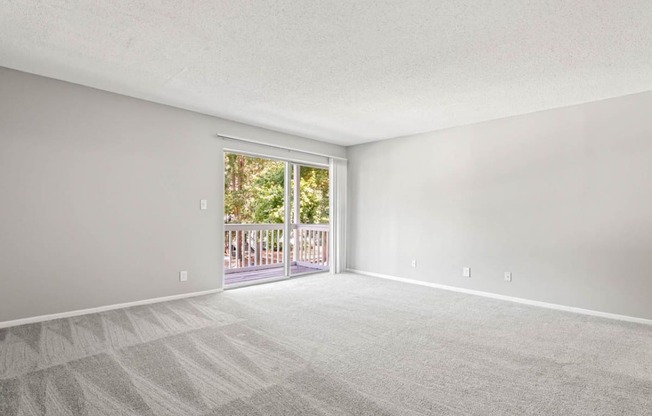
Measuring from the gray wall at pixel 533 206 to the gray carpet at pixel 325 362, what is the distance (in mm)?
477

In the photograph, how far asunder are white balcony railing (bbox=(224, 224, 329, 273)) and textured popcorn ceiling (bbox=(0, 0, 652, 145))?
2.81m

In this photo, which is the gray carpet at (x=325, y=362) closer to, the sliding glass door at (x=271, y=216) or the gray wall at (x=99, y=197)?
the gray wall at (x=99, y=197)

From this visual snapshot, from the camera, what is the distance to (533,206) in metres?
4.18

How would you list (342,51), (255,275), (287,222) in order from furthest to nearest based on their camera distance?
1. (255,275)
2. (287,222)
3. (342,51)

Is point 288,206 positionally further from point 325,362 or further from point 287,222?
point 325,362

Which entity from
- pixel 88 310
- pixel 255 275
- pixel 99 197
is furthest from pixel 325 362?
pixel 255 275

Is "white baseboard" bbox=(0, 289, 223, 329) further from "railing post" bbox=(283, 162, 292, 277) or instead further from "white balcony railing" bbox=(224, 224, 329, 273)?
"white balcony railing" bbox=(224, 224, 329, 273)

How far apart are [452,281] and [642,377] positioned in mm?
2640

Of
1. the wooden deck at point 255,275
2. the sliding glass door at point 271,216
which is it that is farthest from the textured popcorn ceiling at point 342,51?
the sliding glass door at point 271,216

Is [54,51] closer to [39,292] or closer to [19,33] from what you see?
[19,33]

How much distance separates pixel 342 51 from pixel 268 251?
4671 mm

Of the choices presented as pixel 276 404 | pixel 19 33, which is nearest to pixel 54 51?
pixel 19 33

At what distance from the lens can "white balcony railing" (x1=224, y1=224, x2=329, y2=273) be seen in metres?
6.23

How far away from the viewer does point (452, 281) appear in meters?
4.93
